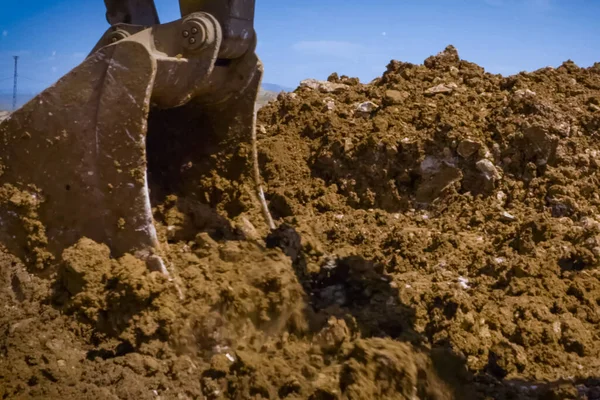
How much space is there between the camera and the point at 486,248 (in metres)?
3.98

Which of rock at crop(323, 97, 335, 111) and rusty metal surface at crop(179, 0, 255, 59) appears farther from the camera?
rock at crop(323, 97, 335, 111)

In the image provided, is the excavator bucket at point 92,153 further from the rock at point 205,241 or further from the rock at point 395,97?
the rock at point 395,97

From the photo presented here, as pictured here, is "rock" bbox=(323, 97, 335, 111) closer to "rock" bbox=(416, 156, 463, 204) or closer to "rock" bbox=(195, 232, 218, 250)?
"rock" bbox=(416, 156, 463, 204)

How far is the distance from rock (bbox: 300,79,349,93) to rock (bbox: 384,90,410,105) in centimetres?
59

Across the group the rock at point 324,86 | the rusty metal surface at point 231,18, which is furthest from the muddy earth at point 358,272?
the rusty metal surface at point 231,18

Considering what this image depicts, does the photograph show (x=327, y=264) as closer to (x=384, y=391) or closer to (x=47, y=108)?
(x=384, y=391)

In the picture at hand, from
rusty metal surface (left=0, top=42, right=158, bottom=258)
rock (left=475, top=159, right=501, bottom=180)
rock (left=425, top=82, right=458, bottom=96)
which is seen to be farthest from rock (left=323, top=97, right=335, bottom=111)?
rusty metal surface (left=0, top=42, right=158, bottom=258)

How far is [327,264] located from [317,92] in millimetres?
2683

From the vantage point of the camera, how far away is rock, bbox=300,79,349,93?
580 centimetres

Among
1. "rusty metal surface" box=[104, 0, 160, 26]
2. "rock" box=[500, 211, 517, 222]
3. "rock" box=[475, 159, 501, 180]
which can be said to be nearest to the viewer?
"rusty metal surface" box=[104, 0, 160, 26]

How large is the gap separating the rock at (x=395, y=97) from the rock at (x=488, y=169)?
102cm

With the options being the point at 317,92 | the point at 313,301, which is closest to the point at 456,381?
the point at 313,301

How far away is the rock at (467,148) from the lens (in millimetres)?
4750

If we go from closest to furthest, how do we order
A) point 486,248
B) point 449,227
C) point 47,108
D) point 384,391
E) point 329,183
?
point 384,391 → point 47,108 → point 486,248 → point 449,227 → point 329,183
